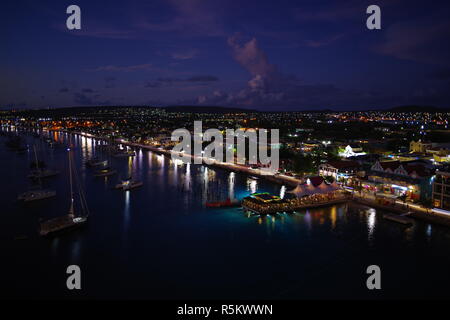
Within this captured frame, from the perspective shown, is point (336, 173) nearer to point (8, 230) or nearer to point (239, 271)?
point (239, 271)

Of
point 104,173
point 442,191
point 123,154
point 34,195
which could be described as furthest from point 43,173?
point 442,191

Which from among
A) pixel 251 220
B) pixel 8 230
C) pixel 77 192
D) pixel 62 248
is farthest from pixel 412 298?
pixel 77 192

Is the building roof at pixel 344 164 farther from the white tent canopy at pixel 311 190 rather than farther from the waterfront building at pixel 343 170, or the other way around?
the white tent canopy at pixel 311 190

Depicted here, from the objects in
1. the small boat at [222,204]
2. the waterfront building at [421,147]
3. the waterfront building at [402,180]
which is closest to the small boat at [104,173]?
the small boat at [222,204]

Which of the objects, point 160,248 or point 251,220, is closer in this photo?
point 160,248

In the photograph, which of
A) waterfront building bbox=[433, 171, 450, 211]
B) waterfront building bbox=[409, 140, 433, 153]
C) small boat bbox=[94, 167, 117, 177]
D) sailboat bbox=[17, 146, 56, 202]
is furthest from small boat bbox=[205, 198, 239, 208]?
waterfront building bbox=[409, 140, 433, 153]

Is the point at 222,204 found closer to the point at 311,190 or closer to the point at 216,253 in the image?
the point at 311,190
